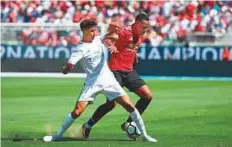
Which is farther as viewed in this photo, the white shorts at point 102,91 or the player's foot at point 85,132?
the player's foot at point 85,132

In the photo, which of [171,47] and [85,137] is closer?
[85,137]

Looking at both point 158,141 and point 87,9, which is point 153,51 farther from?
point 158,141

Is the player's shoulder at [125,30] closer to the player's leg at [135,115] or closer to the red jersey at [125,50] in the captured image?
the red jersey at [125,50]

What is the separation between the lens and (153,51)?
31.1 m

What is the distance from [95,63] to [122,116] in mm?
4716

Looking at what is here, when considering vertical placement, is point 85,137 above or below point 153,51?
above

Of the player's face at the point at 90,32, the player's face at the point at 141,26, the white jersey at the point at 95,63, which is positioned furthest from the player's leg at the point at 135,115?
the player's face at the point at 141,26

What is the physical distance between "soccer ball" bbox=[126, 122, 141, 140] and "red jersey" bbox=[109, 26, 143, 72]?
102 centimetres

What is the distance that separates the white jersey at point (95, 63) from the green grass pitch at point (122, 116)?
1024 millimetres

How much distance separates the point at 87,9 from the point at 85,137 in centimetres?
2281

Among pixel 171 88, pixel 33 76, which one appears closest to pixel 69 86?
pixel 171 88

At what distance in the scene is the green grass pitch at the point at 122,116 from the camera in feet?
40.5

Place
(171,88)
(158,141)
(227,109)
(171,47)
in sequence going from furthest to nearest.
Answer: (171,47) → (171,88) → (227,109) → (158,141)

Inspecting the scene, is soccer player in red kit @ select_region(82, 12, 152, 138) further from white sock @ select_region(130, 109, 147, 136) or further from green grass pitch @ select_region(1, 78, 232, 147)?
white sock @ select_region(130, 109, 147, 136)
